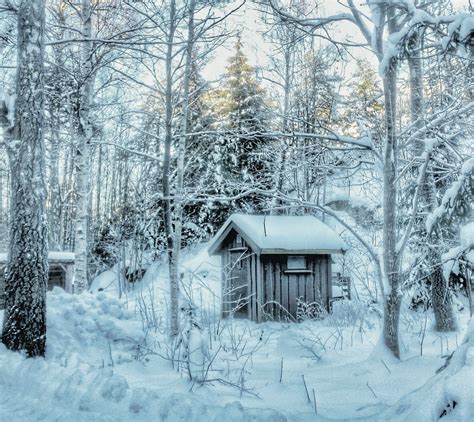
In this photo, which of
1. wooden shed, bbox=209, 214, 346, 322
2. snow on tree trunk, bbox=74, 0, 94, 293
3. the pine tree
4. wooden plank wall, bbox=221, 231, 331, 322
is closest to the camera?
snow on tree trunk, bbox=74, 0, 94, 293

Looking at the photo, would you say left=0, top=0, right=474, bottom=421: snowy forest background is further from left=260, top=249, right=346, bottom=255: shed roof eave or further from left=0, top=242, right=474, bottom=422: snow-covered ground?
left=260, top=249, right=346, bottom=255: shed roof eave

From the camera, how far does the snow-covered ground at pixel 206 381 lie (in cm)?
328

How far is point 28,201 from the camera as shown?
522 cm

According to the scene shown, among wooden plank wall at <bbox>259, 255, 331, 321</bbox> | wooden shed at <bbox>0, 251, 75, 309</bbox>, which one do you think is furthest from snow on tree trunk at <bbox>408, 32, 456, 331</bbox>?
wooden shed at <bbox>0, 251, 75, 309</bbox>

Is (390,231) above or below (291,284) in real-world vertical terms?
above

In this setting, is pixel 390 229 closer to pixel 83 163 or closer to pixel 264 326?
pixel 264 326

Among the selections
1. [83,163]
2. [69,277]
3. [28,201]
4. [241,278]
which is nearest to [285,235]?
[241,278]

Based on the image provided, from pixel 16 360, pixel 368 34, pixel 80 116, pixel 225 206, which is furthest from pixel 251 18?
pixel 225 206

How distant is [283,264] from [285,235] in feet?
2.63

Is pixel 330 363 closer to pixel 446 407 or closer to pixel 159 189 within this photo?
pixel 446 407

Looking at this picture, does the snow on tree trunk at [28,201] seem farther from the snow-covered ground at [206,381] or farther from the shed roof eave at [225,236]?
the shed roof eave at [225,236]

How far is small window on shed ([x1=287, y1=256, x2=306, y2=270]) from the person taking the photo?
11.8m

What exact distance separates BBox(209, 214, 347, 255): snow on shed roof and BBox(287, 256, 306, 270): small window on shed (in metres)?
0.55

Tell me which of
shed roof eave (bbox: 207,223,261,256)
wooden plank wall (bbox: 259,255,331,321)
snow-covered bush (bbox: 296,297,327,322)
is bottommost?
snow-covered bush (bbox: 296,297,327,322)
